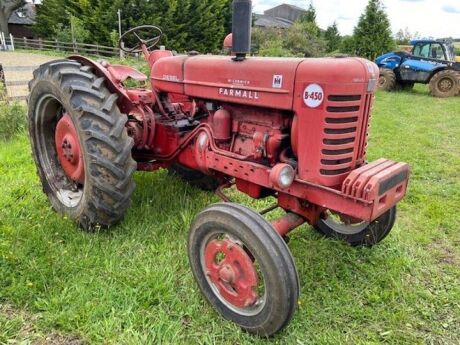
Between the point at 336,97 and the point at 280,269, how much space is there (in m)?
1.00

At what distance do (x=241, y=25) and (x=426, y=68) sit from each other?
13579 mm

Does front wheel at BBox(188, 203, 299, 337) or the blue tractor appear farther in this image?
the blue tractor

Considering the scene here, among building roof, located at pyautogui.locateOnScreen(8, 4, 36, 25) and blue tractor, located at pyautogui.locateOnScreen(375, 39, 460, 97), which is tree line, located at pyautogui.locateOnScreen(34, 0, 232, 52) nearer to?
building roof, located at pyautogui.locateOnScreen(8, 4, 36, 25)

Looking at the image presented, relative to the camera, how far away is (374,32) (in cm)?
2145

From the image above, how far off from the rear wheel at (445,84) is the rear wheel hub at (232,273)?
45.1 ft

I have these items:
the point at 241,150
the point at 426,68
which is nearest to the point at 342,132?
the point at 241,150

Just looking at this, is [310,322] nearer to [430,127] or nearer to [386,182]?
[386,182]

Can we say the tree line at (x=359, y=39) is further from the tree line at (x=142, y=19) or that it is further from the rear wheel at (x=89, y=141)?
the rear wheel at (x=89, y=141)

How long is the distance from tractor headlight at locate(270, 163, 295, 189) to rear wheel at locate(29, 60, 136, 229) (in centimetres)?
117

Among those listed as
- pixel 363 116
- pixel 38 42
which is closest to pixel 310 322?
pixel 363 116

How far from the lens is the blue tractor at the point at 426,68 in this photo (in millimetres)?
13641

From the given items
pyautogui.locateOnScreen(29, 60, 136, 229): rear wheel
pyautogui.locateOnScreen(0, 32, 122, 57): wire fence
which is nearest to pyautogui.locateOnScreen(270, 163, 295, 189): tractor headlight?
pyautogui.locateOnScreen(29, 60, 136, 229): rear wheel

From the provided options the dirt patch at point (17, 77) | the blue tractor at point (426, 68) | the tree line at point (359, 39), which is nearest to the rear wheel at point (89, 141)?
the dirt patch at point (17, 77)

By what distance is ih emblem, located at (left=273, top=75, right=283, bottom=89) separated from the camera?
2.44 m
